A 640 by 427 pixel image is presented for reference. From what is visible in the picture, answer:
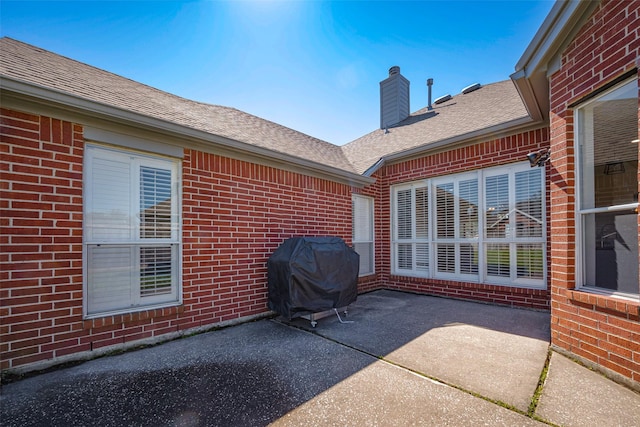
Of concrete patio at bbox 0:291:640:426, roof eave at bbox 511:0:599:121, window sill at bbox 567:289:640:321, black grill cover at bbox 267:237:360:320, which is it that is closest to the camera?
concrete patio at bbox 0:291:640:426

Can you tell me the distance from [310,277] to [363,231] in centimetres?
304

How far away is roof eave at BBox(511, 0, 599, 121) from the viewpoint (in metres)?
2.67

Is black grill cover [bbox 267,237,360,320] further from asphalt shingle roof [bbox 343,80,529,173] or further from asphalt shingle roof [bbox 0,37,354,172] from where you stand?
asphalt shingle roof [bbox 343,80,529,173]

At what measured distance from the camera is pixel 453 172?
5.72 metres

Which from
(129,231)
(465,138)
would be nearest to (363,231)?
(465,138)

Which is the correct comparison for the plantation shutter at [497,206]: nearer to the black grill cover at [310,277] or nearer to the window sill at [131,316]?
the black grill cover at [310,277]

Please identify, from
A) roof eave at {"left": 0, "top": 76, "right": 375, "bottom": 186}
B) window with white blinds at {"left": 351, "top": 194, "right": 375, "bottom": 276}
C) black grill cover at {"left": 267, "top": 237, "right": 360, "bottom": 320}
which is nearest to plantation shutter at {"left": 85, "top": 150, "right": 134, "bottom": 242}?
roof eave at {"left": 0, "top": 76, "right": 375, "bottom": 186}

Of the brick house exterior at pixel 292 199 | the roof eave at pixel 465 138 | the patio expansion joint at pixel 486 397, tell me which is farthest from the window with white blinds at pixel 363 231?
the patio expansion joint at pixel 486 397

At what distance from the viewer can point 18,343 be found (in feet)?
8.42

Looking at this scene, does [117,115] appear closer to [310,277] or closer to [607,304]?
[310,277]

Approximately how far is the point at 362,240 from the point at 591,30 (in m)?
4.91

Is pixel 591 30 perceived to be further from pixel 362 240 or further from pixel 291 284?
pixel 362 240

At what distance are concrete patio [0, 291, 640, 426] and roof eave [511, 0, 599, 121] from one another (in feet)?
10.8

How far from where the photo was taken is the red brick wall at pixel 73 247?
2.58 m
